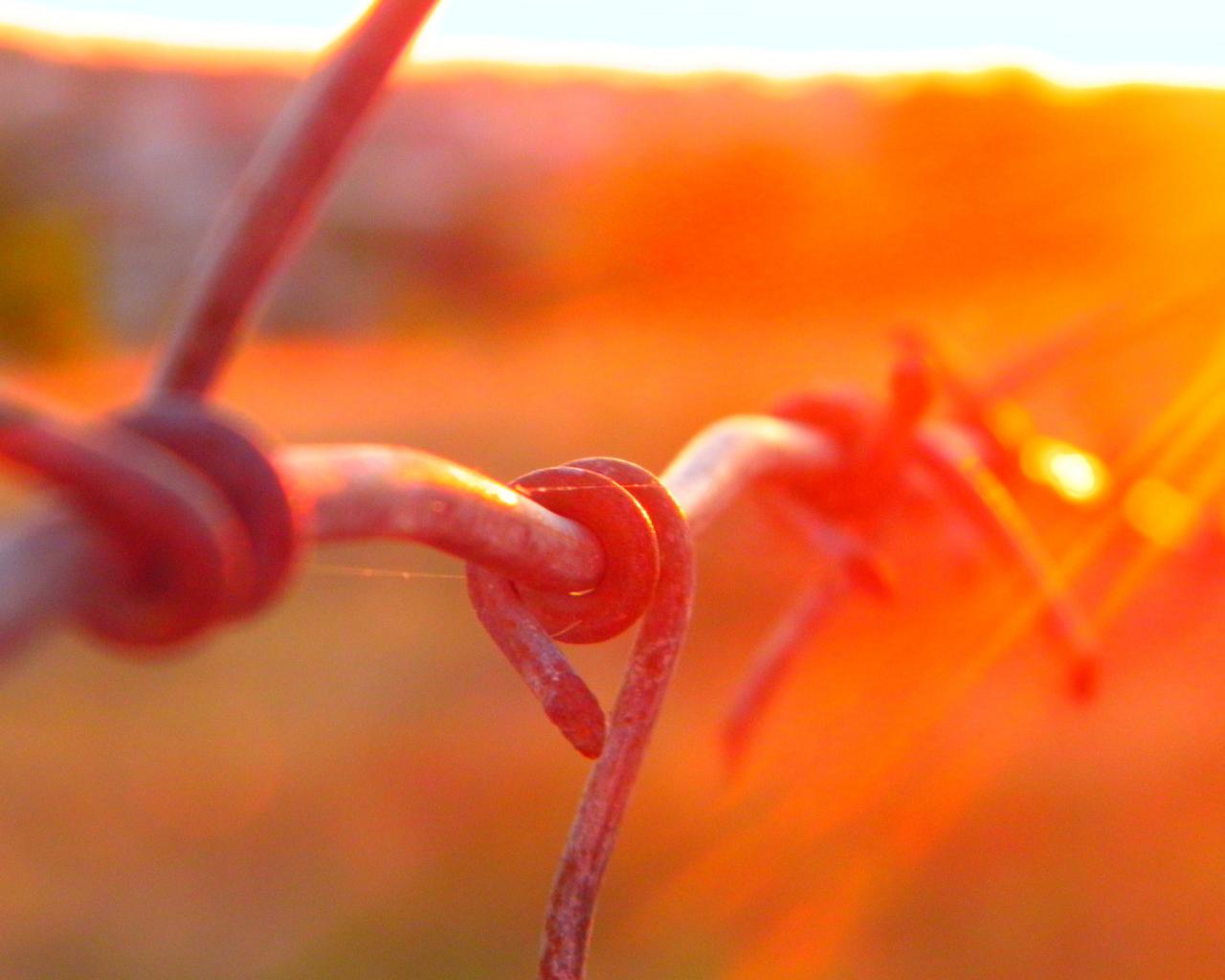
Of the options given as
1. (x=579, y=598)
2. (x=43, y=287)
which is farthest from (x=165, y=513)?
(x=43, y=287)

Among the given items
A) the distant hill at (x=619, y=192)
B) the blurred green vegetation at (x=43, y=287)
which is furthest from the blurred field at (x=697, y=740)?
the blurred green vegetation at (x=43, y=287)

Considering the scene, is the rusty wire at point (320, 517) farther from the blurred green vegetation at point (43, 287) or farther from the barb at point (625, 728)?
the blurred green vegetation at point (43, 287)

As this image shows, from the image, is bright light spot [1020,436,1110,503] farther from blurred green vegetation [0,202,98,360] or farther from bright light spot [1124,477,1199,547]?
blurred green vegetation [0,202,98,360]

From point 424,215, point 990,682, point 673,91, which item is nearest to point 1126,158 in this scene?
point 673,91

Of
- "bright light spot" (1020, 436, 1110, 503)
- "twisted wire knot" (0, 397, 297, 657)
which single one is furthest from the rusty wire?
"bright light spot" (1020, 436, 1110, 503)

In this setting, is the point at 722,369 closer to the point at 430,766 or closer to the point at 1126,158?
the point at 430,766

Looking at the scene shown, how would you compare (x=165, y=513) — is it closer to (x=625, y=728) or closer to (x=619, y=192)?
(x=625, y=728)

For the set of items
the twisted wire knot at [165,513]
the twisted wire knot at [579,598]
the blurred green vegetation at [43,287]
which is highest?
the blurred green vegetation at [43,287]
